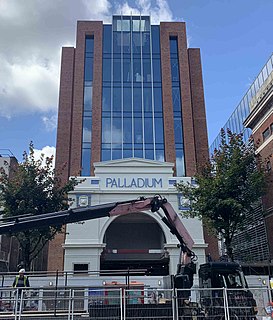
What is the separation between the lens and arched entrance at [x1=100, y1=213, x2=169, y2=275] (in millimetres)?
32969

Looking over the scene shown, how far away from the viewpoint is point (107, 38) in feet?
139

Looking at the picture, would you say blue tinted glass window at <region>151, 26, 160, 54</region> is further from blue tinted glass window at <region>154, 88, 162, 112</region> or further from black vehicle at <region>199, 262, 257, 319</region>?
black vehicle at <region>199, 262, 257, 319</region>

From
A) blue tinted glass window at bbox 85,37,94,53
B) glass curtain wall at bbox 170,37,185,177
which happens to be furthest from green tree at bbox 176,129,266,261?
blue tinted glass window at bbox 85,37,94,53

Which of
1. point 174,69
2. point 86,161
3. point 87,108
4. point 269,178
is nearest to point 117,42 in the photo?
point 174,69

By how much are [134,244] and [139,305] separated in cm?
2356

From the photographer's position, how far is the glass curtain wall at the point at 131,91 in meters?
38.0

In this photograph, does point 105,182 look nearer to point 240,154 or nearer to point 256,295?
point 240,154

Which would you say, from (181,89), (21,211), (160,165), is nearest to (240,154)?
(160,165)

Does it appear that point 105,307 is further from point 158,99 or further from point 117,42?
point 117,42

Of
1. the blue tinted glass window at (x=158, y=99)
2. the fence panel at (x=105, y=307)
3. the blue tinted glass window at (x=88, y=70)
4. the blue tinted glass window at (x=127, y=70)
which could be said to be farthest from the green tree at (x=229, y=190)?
the blue tinted glass window at (x=88, y=70)

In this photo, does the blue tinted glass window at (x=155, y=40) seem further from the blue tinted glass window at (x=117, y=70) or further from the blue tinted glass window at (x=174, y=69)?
the blue tinted glass window at (x=117, y=70)

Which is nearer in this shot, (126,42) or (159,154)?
(159,154)

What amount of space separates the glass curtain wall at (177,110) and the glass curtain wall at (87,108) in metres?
8.98

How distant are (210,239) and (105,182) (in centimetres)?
1126
